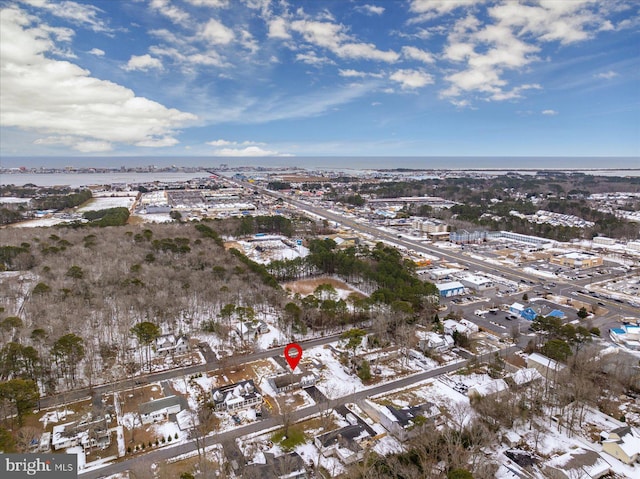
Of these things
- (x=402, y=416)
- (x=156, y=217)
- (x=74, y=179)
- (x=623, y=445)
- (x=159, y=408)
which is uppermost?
(x=74, y=179)

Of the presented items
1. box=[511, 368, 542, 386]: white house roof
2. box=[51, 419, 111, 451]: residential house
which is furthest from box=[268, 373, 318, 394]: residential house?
box=[511, 368, 542, 386]: white house roof

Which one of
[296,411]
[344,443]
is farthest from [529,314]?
[344,443]

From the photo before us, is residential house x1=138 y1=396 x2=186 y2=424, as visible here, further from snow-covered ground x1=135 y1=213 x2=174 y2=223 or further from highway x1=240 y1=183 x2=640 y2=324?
snow-covered ground x1=135 y1=213 x2=174 y2=223

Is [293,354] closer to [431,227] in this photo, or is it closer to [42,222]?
[431,227]

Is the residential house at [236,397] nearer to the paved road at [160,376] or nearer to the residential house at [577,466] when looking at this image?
the paved road at [160,376]

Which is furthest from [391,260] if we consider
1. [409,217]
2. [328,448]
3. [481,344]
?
[409,217]

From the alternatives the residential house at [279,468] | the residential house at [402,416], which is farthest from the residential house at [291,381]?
the residential house at [279,468]
